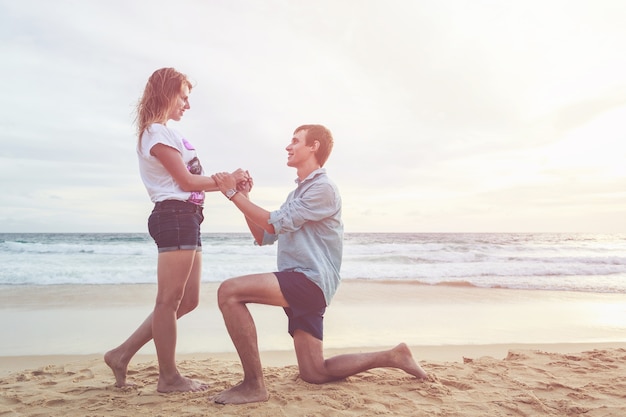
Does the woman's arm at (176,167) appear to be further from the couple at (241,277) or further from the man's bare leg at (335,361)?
the man's bare leg at (335,361)

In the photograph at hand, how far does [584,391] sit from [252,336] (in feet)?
7.77

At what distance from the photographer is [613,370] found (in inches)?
156

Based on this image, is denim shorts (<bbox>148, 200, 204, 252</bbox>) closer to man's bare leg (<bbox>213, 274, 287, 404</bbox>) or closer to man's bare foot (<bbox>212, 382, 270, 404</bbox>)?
man's bare leg (<bbox>213, 274, 287, 404</bbox>)

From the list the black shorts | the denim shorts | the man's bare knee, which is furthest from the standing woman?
the black shorts

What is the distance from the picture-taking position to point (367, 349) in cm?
515

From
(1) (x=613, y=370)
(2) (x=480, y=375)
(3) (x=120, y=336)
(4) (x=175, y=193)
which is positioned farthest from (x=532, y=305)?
(4) (x=175, y=193)

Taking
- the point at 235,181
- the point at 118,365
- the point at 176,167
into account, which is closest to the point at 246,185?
the point at 235,181

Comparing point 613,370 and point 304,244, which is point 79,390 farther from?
point 613,370

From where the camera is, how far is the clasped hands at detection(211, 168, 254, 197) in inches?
129

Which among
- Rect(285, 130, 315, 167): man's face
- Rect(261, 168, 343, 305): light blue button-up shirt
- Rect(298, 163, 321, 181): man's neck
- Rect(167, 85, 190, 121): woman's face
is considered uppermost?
Rect(167, 85, 190, 121): woman's face

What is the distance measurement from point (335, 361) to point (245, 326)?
79cm

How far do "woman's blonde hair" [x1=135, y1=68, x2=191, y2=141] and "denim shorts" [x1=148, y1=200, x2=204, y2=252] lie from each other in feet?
1.79

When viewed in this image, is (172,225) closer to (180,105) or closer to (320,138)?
(180,105)

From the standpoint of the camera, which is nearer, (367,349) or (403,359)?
(403,359)
